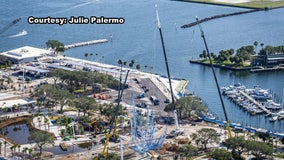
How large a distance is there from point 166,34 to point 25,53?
11180mm

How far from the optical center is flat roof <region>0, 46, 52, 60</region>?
32.7 m

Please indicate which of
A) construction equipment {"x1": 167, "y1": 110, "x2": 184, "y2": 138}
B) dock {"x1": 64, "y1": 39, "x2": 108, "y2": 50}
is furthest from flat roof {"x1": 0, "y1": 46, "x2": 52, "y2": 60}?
construction equipment {"x1": 167, "y1": 110, "x2": 184, "y2": 138}

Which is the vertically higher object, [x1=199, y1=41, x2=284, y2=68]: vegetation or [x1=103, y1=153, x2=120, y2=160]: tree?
[x1=199, y1=41, x2=284, y2=68]: vegetation

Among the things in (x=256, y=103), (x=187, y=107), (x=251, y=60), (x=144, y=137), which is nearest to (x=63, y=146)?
(x=144, y=137)

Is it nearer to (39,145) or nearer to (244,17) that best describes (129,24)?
(244,17)

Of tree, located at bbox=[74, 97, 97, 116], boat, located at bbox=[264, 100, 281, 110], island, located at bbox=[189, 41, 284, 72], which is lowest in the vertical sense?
boat, located at bbox=[264, 100, 281, 110]

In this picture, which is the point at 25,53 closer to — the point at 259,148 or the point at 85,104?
the point at 85,104

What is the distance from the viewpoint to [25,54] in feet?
108

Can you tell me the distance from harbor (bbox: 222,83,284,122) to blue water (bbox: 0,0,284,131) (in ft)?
1.19

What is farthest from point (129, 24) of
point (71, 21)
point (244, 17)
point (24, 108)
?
point (24, 108)

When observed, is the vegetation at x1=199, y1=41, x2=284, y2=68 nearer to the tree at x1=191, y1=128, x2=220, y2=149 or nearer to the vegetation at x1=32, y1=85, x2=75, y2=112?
the vegetation at x1=32, y1=85, x2=75, y2=112

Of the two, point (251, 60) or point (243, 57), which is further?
point (251, 60)

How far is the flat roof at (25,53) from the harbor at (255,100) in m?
11.7

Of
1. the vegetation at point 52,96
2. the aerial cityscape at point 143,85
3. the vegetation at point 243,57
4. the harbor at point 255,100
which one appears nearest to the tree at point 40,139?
the aerial cityscape at point 143,85
